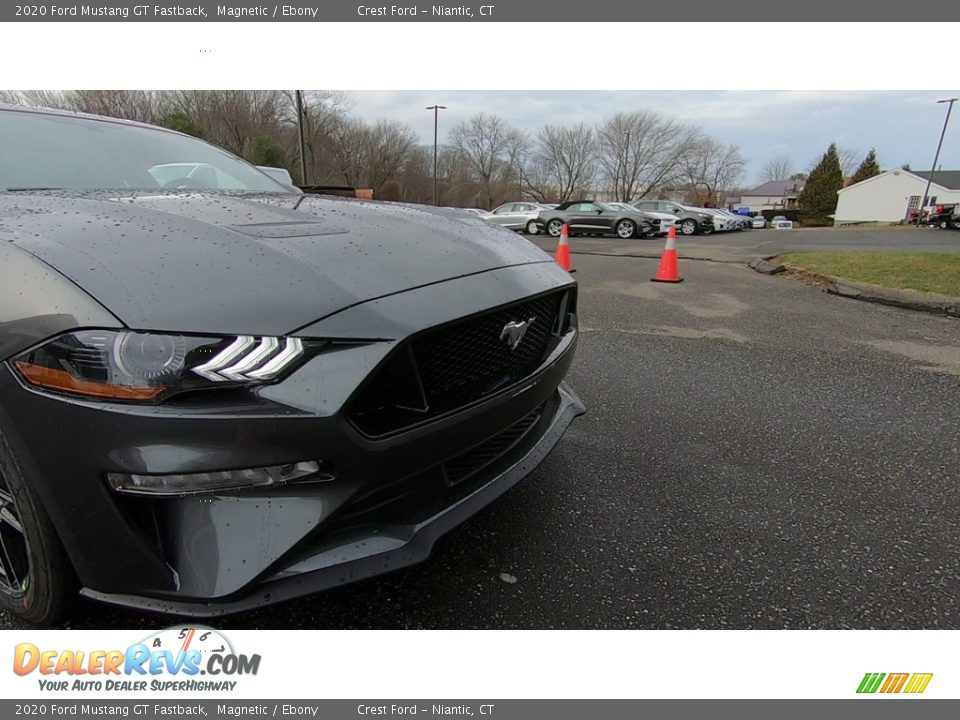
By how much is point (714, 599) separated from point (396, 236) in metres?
1.54

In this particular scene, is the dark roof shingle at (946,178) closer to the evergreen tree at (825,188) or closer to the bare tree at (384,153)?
the evergreen tree at (825,188)

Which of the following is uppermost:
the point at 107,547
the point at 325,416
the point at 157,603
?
the point at 325,416

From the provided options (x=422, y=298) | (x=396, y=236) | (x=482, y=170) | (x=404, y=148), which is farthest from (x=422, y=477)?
(x=482, y=170)

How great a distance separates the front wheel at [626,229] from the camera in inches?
674

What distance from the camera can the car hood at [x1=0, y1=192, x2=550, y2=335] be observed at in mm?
1115

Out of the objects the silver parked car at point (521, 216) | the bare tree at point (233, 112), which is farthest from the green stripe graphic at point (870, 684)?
the bare tree at point (233, 112)

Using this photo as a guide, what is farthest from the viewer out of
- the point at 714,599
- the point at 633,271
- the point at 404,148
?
the point at 404,148

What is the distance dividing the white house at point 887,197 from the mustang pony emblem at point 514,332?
2556 inches

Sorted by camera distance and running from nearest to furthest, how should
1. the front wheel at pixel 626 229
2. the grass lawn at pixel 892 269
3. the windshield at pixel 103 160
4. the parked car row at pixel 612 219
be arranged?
the windshield at pixel 103 160 < the grass lawn at pixel 892 269 < the front wheel at pixel 626 229 < the parked car row at pixel 612 219

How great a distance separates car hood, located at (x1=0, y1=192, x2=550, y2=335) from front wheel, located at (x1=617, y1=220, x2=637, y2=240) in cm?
1661

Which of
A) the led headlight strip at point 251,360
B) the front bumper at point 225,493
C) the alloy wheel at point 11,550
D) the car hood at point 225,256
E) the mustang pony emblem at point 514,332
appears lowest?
the alloy wheel at point 11,550

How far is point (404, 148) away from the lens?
5028cm

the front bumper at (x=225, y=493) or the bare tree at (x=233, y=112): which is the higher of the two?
the bare tree at (x=233, y=112)

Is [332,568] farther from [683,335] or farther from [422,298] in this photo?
[683,335]
